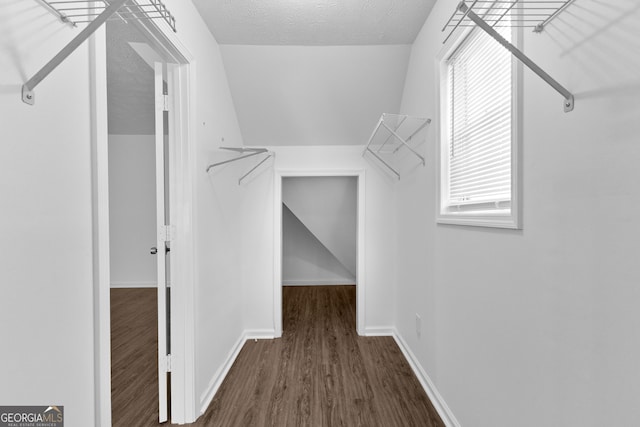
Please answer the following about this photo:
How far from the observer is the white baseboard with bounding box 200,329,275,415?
176 centimetres

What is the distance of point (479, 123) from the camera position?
4.50ft

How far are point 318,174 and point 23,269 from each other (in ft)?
7.58

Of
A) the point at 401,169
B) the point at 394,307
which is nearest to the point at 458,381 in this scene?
the point at 394,307

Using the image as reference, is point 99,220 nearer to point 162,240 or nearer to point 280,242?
point 162,240

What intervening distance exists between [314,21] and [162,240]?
1700 mm

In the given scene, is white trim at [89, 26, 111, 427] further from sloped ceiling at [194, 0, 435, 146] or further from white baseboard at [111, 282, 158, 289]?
white baseboard at [111, 282, 158, 289]

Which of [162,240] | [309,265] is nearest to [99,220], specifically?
[162,240]

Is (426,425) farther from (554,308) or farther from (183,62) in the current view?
(183,62)

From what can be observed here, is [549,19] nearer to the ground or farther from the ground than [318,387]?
farther from the ground

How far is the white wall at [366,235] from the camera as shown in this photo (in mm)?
2771

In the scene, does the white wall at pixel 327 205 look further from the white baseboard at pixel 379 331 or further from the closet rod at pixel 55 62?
the closet rod at pixel 55 62

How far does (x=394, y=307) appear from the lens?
279cm

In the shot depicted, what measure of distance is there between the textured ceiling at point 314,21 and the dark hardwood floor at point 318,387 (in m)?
2.48

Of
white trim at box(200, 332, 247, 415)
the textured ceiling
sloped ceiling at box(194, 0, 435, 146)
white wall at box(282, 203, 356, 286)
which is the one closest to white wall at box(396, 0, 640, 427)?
the textured ceiling
